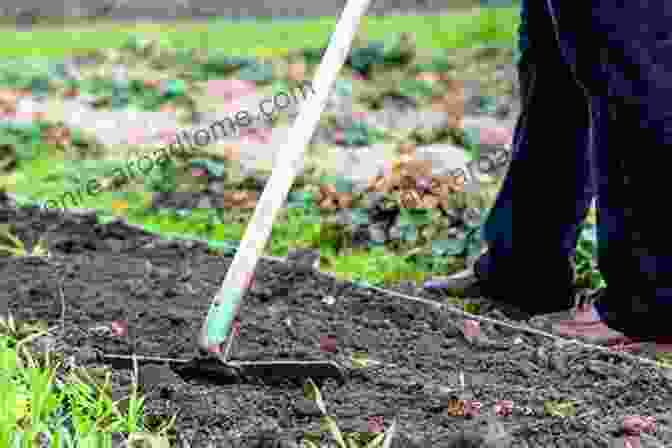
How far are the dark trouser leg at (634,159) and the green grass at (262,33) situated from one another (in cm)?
585

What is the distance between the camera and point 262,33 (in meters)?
9.71

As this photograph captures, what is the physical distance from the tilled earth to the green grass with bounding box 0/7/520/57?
5.21 m

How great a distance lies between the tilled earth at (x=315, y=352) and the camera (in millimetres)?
2406

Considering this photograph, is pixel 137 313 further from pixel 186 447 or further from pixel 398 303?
pixel 186 447

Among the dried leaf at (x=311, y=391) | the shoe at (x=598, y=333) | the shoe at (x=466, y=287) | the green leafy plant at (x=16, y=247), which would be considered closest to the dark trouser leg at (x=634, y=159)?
the shoe at (x=598, y=333)

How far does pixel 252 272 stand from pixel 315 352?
295mm

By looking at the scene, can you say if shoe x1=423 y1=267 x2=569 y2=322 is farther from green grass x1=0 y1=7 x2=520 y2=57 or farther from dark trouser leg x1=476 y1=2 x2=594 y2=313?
green grass x1=0 y1=7 x2=520 y2=57

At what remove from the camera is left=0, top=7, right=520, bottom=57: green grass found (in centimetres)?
890

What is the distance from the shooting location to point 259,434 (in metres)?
2.31

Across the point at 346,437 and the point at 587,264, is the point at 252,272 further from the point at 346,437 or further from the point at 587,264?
the point at 587,264

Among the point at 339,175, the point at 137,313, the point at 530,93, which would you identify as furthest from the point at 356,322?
the point at 339,175

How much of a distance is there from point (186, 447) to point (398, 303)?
120cm

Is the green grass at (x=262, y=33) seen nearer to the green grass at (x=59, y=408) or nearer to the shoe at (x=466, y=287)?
the shoe at (x=466, y=287)

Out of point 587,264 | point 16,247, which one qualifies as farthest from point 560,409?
point 16,247
